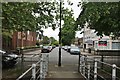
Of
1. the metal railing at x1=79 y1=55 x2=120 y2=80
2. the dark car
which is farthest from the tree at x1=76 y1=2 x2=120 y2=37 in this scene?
the dark car

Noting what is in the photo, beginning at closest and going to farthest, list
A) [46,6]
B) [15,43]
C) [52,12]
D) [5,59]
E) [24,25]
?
[24,25] < [5,59] < [46,6] < [52,12] < [15,43]

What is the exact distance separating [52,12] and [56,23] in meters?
1.21

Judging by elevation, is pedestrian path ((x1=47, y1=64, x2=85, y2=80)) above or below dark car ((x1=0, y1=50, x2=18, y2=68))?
below

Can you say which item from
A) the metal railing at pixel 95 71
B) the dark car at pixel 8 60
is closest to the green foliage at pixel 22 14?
the dark car at pixel 8 60

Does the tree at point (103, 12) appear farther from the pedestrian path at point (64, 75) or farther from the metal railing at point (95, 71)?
the pedestrian path at point (64, 75)

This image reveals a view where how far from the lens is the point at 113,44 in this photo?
5372 cm

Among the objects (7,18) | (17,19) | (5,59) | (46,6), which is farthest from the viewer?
(46,6)

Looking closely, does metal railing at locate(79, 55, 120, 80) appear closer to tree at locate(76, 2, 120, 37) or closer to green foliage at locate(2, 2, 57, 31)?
tree at locate(76, 2, 120, 37)

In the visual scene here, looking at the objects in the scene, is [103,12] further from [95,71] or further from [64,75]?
[95,71]

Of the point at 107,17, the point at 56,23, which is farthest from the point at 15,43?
the point at 107,17

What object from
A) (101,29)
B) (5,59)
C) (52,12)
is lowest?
(5,59)

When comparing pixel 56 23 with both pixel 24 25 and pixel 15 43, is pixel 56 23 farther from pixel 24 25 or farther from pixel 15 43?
pixel 15 43

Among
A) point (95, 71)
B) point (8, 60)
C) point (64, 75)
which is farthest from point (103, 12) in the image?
point (8, 60)

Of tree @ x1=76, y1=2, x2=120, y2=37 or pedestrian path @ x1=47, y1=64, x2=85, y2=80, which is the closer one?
pedestrian path @ x1=47, y1=64, x2=85, y2=80
